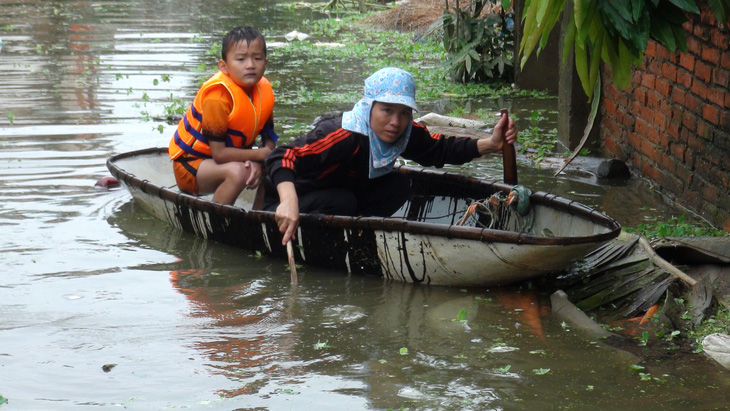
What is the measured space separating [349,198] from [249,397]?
1904 mm

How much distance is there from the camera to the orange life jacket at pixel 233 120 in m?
5.91

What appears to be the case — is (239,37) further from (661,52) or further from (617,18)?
(661,52)

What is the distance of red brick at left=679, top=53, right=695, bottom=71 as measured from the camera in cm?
593

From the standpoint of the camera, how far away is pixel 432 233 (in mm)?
4660

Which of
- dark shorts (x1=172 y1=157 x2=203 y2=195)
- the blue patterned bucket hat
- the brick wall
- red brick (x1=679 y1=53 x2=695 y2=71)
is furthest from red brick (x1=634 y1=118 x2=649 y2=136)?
dark shorts (x1=172 y1=157 x2=203 y2=195)

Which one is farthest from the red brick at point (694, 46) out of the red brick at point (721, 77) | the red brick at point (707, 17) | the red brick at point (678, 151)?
the red brick at point (678, 151)

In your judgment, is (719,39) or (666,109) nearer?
(719,39)

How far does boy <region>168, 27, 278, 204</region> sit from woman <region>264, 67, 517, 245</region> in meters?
0.77

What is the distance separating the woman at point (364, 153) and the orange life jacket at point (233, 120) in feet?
2.89

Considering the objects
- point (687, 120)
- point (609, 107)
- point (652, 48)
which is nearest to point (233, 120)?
point (687, 120)

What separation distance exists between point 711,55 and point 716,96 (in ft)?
0.89

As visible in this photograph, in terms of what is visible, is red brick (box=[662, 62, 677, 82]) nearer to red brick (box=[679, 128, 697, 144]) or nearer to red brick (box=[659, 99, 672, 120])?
red brick (box=[659, 99, 672, 120])

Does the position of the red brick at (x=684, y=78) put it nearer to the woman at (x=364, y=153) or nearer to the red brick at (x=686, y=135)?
the red brick at (x=686, y=135)

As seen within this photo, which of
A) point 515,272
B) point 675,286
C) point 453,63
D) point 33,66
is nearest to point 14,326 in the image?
point 515,272
